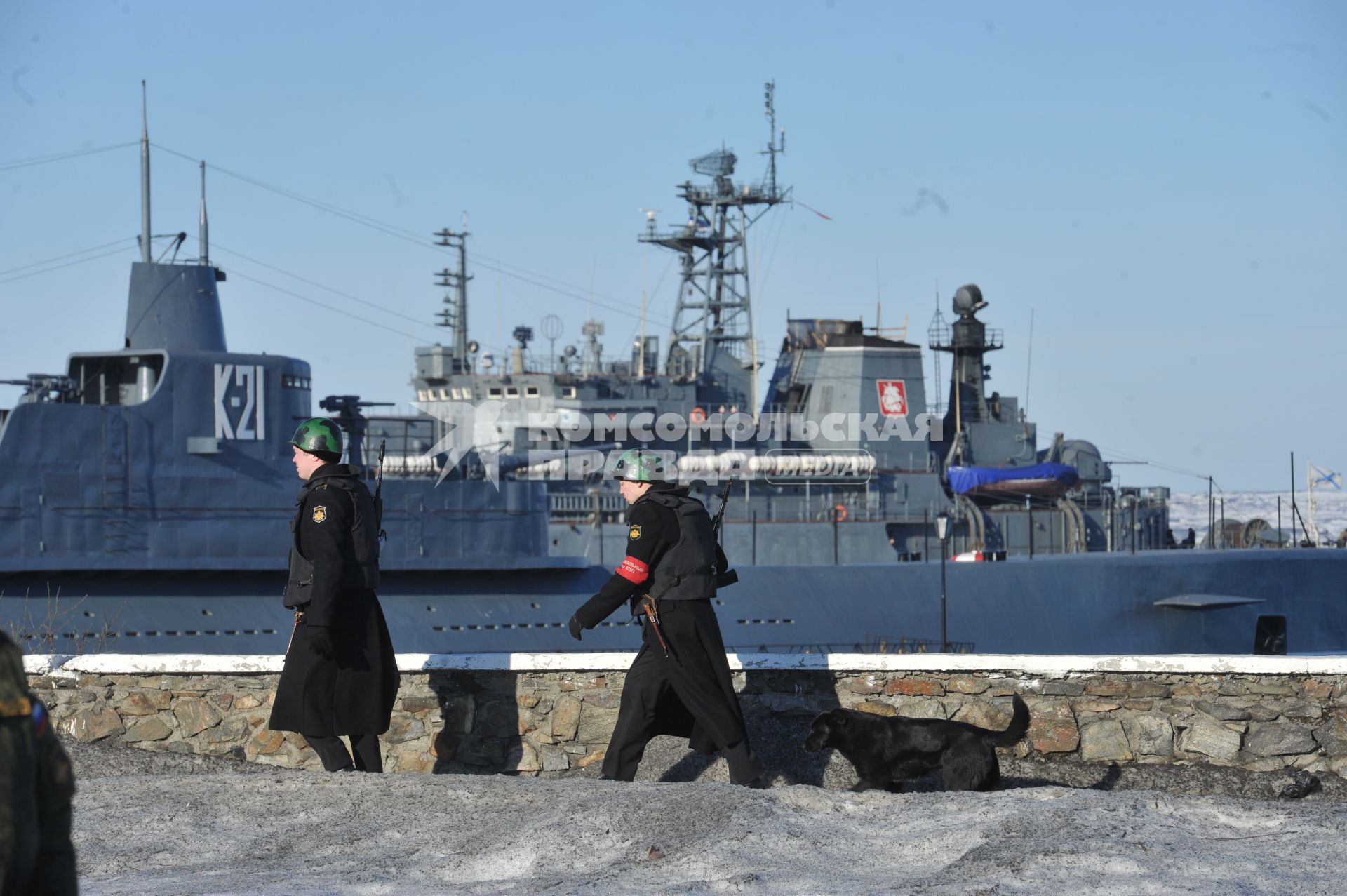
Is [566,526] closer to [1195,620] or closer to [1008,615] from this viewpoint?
[1008,615]

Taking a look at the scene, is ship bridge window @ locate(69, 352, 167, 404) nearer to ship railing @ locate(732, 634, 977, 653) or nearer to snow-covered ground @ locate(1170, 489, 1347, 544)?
ship railing @ locate(732, 634, 977, 653)

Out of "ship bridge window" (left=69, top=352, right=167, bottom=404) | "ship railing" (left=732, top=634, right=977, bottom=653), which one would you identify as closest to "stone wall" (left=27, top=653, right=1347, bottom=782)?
"ship bridge window" (left=69, top=352, right=167, bottom=404)

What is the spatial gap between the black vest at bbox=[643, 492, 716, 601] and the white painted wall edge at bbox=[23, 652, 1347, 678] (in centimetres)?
104

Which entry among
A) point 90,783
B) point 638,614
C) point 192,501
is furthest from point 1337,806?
point 192,501

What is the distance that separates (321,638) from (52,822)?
3.32 metres

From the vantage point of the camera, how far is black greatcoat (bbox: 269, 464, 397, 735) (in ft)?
19.6

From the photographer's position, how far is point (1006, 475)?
2842 cm

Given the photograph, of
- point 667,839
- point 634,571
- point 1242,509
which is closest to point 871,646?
point 634,571

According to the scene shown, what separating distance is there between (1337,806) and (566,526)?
20.7 m

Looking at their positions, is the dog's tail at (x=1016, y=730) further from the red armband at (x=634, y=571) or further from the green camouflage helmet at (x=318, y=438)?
the green camouflage helmet at (x=318, y=438)

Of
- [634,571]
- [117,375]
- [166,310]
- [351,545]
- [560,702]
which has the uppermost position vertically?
[166,310]

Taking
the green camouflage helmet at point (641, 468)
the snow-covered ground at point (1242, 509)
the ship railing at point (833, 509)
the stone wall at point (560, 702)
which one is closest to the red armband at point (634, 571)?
the green camouflage helmet at point (641, 468)

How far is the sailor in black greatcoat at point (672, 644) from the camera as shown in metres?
6.04

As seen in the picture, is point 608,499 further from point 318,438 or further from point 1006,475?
point 318,438
